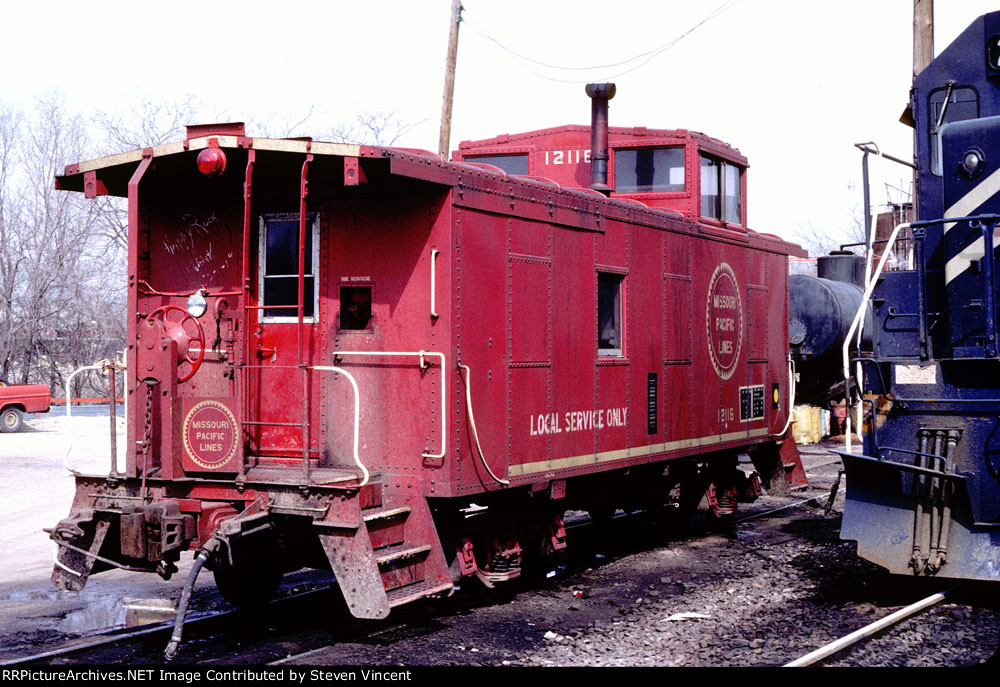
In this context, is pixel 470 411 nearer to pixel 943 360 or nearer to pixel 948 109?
pixel 943 360

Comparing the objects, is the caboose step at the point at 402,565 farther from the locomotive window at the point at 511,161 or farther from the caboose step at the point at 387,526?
the locomotive window at the point at 511,161

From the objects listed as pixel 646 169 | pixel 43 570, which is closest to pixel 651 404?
pixel 646 169

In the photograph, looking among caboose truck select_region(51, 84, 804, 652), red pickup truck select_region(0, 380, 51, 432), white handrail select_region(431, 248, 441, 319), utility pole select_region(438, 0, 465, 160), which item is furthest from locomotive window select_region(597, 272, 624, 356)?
red pickup truck select_region(0, 380, 51, 432)

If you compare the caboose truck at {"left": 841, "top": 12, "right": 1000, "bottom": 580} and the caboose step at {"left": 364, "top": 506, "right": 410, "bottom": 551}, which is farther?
the caboose truck at {"left": 841, "top": 12, "right": 1000, "bottom": 580}

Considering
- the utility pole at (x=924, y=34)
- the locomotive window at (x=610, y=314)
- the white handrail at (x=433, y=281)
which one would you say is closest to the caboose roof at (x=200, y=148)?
the white handrail at (x=433, y=281)

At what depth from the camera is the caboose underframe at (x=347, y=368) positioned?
684 cm

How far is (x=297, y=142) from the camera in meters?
6.76

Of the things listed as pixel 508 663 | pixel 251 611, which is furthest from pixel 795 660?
pixel 251 611

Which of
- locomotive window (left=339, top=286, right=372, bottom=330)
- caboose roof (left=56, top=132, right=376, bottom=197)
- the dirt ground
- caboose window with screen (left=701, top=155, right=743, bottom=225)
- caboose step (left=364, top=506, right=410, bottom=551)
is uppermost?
caboose window with screen (left=701, top=155, right=743, bottom=225)

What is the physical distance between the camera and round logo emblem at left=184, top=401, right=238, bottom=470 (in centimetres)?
710

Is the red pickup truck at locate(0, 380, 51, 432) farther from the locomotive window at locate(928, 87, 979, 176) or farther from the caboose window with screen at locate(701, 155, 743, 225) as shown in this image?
the locomotive window at locate(928, 87, 979, 176)

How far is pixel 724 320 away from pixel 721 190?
1.49 m

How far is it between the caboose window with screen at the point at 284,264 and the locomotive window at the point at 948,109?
5.02 meters

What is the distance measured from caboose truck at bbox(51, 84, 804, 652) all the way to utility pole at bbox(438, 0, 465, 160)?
354 inches
